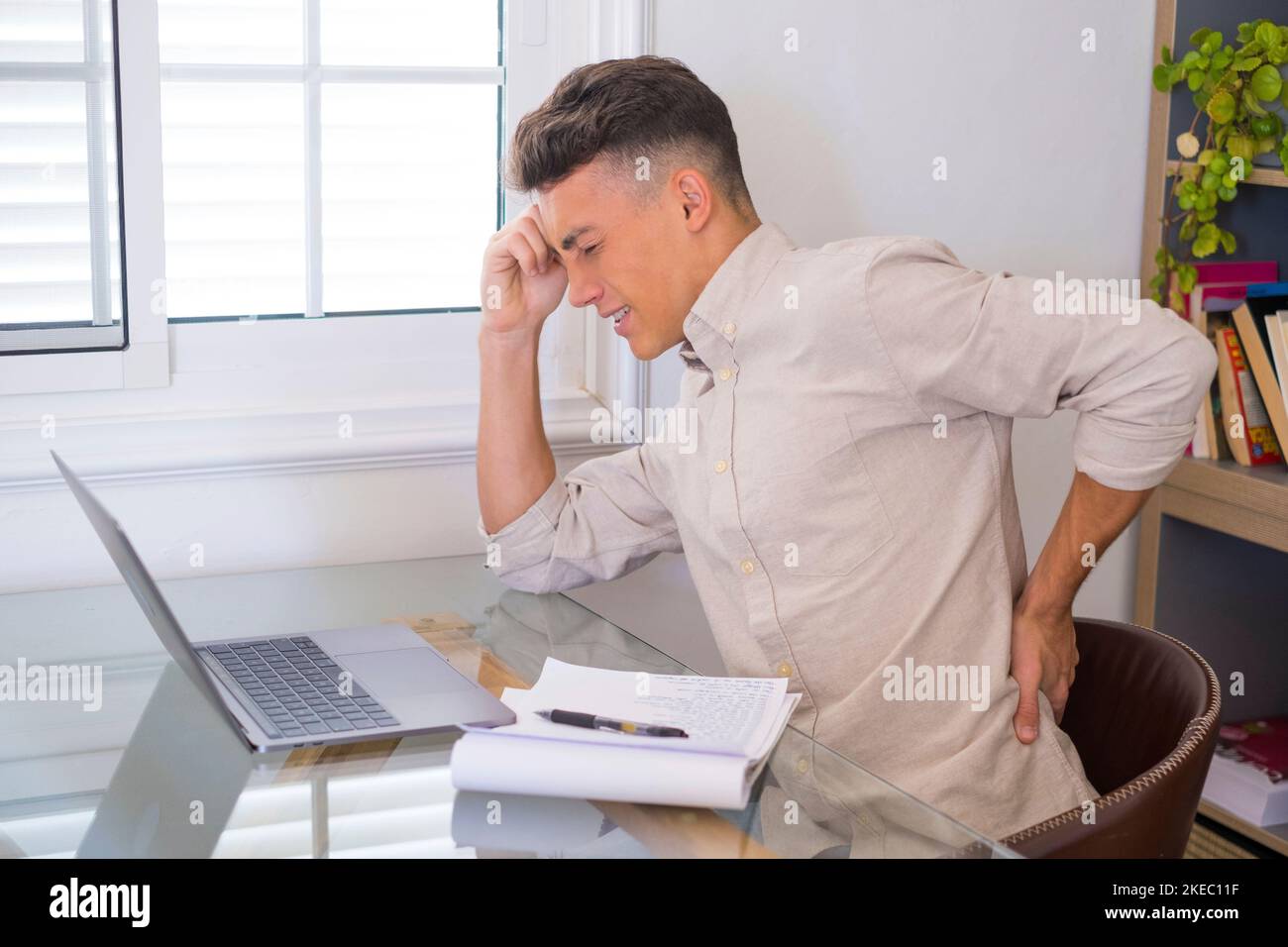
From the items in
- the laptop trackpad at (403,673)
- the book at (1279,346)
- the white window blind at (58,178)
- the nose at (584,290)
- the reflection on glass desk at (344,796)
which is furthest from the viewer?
the book at (1279,346)

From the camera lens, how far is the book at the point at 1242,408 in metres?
2.12

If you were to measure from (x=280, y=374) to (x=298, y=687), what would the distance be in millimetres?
641

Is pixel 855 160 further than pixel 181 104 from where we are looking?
Yes

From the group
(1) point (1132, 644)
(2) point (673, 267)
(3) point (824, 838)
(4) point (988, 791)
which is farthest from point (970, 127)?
(3) point (824, 838)

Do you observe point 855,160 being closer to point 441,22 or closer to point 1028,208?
point 1028,208

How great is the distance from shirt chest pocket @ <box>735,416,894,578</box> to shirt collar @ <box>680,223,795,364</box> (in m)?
0.15

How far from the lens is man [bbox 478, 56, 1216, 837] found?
1.40 metres

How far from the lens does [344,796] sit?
1.11m

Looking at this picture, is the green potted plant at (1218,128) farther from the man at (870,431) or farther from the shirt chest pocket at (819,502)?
the shirt chest pocket at (819,502)

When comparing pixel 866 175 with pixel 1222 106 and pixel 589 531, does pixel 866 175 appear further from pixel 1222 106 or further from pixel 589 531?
pixel 589 531

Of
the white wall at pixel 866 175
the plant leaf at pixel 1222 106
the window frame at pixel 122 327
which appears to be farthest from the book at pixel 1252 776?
the window frame at pixel 122 327

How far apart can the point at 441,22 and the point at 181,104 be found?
36 cm

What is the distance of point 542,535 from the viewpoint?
1.67 m

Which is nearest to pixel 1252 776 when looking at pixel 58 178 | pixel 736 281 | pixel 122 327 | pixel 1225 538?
pixel 1225 538
